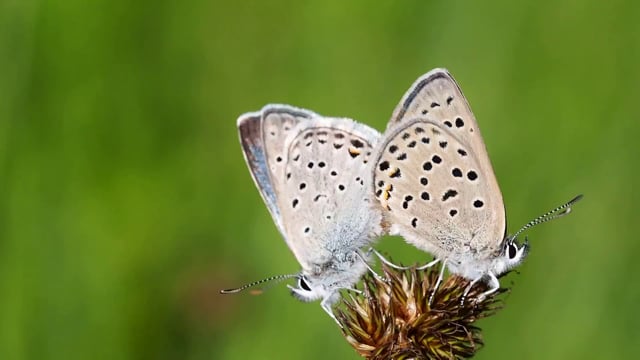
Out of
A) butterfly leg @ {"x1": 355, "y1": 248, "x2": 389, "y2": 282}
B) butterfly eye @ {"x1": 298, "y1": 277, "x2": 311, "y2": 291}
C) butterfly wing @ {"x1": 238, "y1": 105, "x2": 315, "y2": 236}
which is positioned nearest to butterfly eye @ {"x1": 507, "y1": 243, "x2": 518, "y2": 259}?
butterfly leg @ {"x1": 355, "y1": 248, "x2": 389, "y2": 282}

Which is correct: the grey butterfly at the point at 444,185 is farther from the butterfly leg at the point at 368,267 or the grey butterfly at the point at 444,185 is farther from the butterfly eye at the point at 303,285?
the butterfly eye at the point at 303,285

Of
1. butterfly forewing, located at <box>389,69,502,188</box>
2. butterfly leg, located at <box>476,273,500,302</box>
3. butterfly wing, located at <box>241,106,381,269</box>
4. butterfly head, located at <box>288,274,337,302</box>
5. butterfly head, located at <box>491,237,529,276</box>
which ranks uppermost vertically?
butterfly forewing, located at <box>389,69,502,188</box>

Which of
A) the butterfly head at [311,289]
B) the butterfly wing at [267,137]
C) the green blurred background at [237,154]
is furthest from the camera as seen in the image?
the green blurred background at [237,154]

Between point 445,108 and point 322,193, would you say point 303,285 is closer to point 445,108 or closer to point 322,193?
point 322,193

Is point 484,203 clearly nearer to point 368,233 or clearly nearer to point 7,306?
point 368,233

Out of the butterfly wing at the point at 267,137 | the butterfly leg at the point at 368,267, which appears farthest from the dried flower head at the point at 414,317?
the butterfly wing at the point at 267,137

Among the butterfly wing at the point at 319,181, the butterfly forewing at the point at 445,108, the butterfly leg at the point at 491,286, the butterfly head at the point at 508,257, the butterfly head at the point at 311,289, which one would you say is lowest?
the butterfly head at the point at 311,289

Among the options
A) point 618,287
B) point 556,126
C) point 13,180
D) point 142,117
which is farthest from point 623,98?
point 13,180

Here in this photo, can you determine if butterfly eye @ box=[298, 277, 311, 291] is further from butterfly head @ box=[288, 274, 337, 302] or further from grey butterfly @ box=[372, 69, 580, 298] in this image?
grey butterfly @ box=[372, 69, 580, 298]
